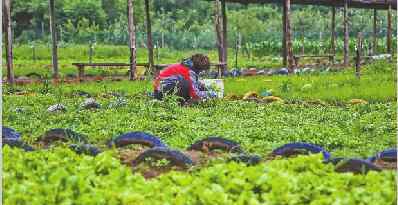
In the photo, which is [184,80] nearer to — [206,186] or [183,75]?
[183,75]

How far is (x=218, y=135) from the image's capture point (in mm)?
8703

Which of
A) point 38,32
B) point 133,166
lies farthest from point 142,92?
point 38,32

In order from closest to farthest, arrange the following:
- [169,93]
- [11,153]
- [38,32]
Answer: [11,153] → [169,93] → [38,32]

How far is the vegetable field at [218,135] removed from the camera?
4.68 meters

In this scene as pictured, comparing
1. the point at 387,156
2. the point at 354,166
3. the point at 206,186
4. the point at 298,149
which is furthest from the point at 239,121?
the point at 206,186

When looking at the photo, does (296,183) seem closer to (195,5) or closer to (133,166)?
(133,166)

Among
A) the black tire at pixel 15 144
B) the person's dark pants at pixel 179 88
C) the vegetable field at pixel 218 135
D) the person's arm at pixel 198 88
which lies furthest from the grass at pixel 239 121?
the black tire at pixel 15 144

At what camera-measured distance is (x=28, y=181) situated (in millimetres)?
4898

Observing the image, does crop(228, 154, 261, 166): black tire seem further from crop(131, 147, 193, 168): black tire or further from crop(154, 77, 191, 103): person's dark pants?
crop(154, 77, 191, 103): person's dark pants

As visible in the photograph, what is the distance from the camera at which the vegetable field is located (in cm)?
468

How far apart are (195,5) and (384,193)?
51.2 m

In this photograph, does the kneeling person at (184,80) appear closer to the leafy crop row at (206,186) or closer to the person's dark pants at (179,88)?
the person's dark pants at (179,88)

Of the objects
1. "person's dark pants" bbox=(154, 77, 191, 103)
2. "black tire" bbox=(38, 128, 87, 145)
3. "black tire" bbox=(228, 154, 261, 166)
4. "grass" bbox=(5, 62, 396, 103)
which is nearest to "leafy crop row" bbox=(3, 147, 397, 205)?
"black tire" bbox=(228, 154, 261, 166)

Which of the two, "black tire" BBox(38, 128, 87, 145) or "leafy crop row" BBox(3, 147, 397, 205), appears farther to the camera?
"black tire" BBox(38, 128, 87, 145)
